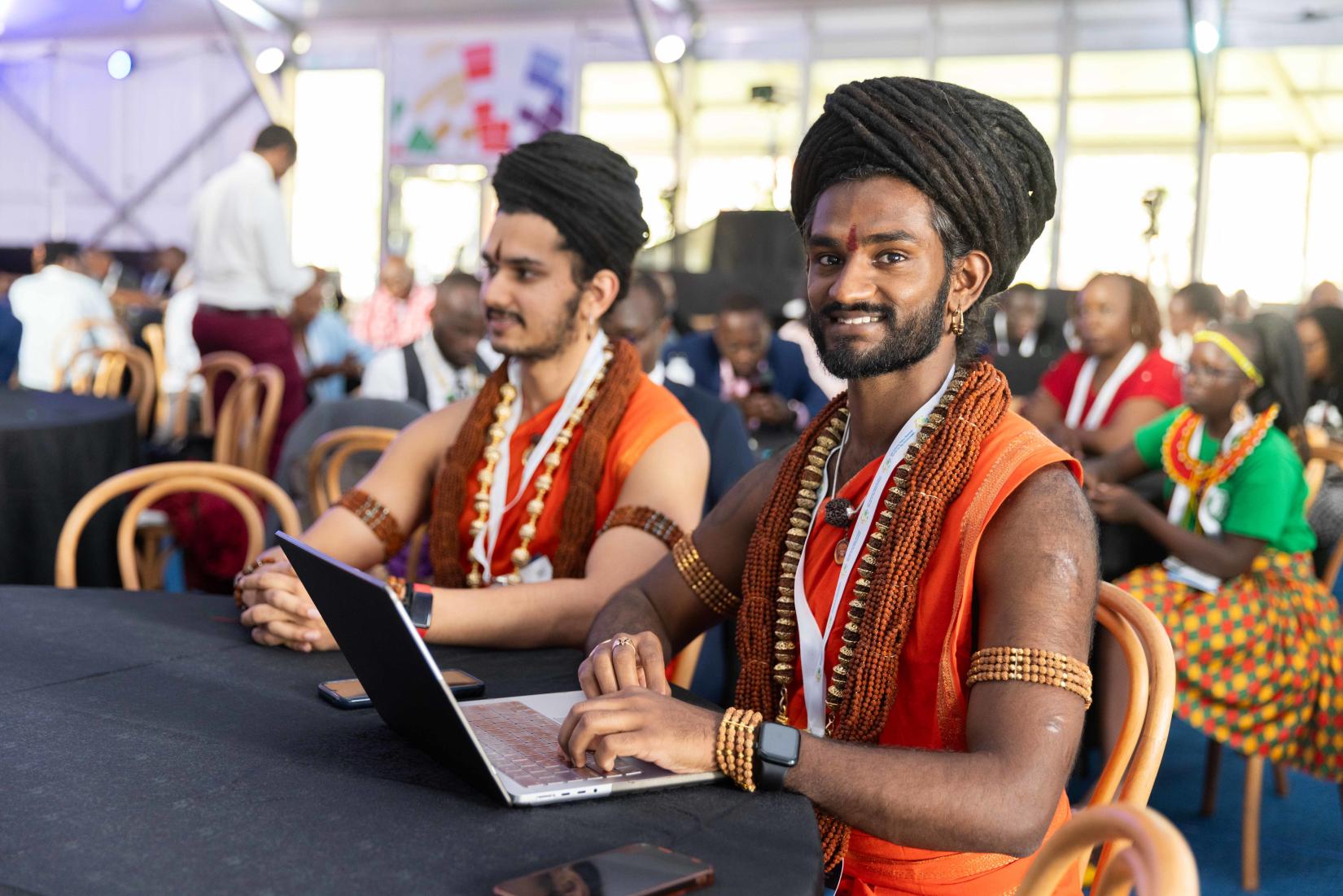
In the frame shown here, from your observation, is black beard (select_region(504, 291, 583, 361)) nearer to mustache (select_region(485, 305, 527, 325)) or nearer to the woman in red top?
mustache (select_region(485, 305, 527, 325))

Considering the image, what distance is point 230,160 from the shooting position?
1523 centimetres

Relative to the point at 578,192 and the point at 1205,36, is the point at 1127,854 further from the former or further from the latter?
the point at 1205,36

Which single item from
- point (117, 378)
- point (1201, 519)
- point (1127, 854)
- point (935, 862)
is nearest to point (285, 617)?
point (935, 862)

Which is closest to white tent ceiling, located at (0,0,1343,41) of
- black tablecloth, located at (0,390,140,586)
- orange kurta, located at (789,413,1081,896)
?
black tablecloth, located at (0,390,140,586)

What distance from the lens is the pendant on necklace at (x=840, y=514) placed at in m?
A: 1.48

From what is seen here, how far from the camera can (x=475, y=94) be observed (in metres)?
13.8

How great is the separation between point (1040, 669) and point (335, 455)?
223 cm

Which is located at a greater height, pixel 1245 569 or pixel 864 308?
pixel 864 308

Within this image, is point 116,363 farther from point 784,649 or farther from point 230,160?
point 230,160

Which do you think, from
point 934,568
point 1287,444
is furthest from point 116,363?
point 934,568

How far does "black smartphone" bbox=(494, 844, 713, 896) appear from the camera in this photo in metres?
0.90

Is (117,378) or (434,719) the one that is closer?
(434,719)

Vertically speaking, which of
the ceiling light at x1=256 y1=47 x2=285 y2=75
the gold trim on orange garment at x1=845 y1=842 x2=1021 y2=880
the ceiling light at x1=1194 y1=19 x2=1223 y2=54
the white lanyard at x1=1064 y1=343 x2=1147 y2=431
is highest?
the ceiling light at x1=256 y1=47 x2=285 y2=75

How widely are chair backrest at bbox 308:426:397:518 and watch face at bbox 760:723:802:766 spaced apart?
1.99 meters
